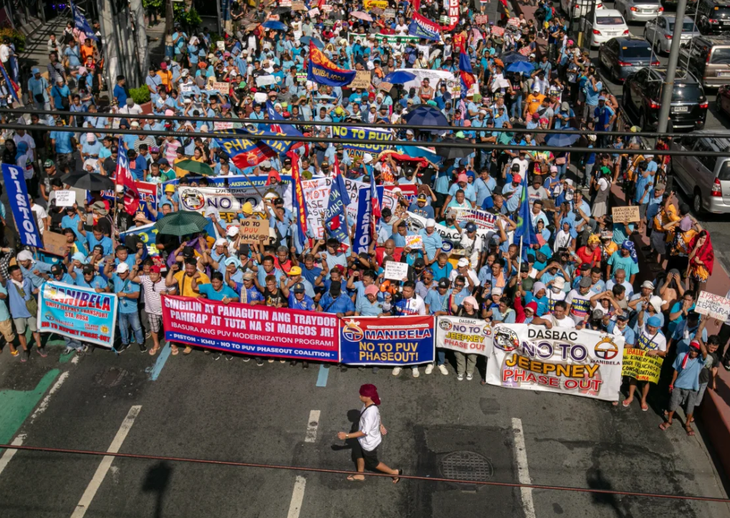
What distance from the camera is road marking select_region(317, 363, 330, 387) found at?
1203 centimetres

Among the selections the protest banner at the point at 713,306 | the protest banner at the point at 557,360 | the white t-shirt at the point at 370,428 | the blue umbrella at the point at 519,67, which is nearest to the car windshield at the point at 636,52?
the blue umbrella at the point at 519,67

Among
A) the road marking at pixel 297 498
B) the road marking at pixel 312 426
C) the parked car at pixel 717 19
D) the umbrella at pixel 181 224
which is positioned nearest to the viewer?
the road marking at pixel 297 498

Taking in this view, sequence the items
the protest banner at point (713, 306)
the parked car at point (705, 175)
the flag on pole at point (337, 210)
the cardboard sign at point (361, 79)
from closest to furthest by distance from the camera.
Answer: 1. the protest banner at point (713, 306)
2. the flag on pole at point (337, 210)
3. the parked car at point (705, 175)
4. the cardboard sign at point (361, 79)

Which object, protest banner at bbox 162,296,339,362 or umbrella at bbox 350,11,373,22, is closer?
protest banner at bbox 162,296,339,362

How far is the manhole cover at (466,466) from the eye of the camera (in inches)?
399

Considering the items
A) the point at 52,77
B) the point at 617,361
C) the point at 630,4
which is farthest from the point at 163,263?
the point at 630,4

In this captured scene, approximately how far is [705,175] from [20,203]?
13.7m

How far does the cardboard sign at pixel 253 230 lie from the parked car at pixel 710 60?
17497mm

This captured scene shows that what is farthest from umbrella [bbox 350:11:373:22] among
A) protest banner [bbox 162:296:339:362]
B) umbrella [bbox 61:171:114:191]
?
protest banner [bbox 162:296:339:362]

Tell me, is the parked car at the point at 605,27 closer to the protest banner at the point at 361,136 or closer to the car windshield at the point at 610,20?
the car windshield at the point at 610,20

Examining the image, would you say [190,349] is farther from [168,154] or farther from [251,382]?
[168,154]

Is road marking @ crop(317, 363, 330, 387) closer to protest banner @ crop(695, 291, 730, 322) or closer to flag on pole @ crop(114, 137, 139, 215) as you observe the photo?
flag on pole @ crop(114, 137, 139, 215)

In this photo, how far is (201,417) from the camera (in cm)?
1126

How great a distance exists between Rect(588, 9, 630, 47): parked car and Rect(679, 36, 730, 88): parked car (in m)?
4.16
